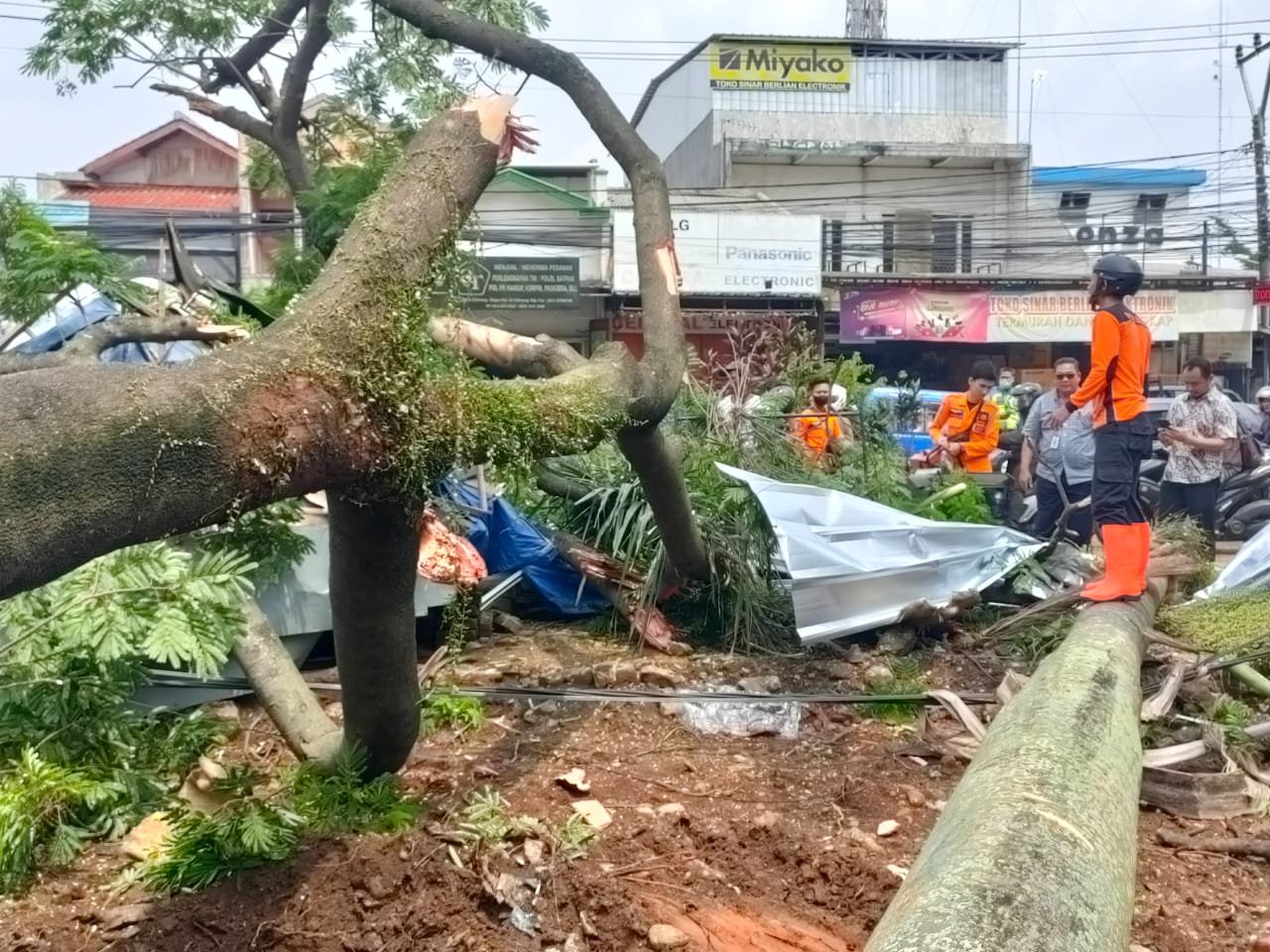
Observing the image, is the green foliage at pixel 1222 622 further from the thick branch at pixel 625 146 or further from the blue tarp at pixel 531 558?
the blue tarp at pixel 531 558

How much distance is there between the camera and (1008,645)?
21.2 feet

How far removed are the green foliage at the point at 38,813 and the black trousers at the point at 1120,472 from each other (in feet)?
14.8

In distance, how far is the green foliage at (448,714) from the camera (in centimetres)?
554

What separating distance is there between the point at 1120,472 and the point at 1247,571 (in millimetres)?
1939

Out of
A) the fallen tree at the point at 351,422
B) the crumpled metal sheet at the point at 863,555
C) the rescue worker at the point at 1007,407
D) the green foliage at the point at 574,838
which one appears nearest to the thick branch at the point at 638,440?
the fallen tree at the point at 351,422

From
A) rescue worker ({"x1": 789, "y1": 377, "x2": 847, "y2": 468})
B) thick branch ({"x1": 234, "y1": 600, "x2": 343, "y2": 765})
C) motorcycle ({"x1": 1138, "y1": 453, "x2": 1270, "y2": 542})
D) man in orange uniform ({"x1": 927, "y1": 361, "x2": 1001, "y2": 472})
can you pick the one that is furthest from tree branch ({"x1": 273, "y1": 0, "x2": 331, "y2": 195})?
motorcycle ({"x1": 1138, "y1": 453, "x2": 1270, "y2": 542})

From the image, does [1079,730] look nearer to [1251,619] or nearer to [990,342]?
[1251,619]

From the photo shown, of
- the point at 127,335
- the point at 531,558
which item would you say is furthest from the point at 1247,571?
the point at 127,335

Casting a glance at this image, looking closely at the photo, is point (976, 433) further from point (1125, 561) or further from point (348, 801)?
point (348, 801)

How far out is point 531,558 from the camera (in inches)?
298

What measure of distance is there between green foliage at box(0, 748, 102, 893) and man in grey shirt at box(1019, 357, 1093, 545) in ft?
20.1

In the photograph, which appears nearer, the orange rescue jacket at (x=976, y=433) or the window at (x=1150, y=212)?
the orange rescue jacket at (x=976, y=433)

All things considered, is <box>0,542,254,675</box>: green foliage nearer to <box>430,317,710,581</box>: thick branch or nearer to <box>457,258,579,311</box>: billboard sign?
<box>430,317,710,581</box>: thick branch

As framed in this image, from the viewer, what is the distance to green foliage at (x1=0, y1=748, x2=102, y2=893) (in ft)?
13.1
